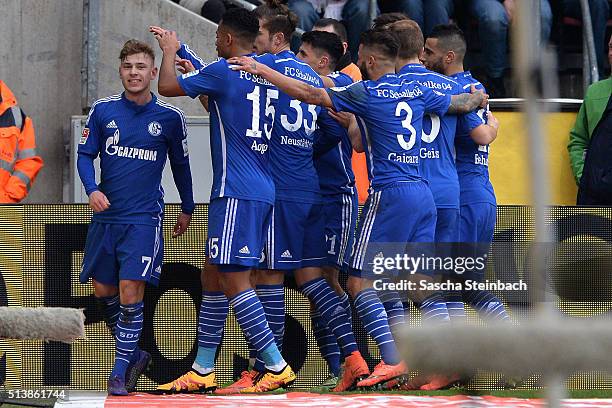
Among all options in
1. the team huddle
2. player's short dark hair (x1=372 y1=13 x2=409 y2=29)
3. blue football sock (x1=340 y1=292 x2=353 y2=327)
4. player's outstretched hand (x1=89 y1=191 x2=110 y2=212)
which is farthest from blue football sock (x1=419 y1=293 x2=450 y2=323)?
player's outstretched hand (x1=89 y1=191 x2=110 y2=212)

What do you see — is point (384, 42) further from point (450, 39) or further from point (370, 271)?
point (370, 271)

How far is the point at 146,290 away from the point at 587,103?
3.38 metres

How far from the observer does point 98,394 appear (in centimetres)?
732

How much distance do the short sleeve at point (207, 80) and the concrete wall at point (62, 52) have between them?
3743 millimetres

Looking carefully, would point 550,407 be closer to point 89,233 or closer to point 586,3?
point 89,233

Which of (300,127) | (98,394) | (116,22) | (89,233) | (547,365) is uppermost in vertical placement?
(116,22)

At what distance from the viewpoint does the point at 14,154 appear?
29.0ft

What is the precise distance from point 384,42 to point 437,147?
701 mm

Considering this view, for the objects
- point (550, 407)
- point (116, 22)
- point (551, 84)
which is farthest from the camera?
point (116, 22)

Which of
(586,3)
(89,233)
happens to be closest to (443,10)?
(586,3)

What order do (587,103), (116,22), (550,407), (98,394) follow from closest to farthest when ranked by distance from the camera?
(550,407), (98,394), (587,103), (116,22)

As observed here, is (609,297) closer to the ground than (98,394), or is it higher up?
higher up

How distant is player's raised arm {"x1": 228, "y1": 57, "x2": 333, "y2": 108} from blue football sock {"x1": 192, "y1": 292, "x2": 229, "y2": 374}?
1.28 m

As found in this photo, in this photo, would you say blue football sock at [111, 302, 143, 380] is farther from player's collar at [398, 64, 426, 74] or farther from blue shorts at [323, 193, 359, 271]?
player's collar at [398, 64, 426, 74]
